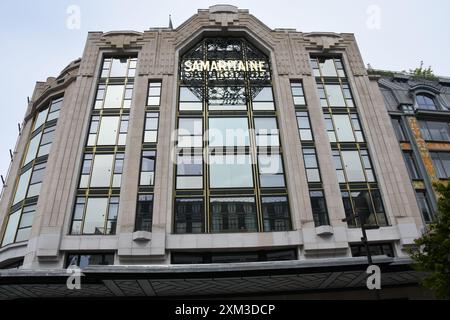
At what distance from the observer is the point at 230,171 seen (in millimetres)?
24625

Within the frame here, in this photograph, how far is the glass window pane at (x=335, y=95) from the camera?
2837 cm

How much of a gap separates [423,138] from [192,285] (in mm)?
22383

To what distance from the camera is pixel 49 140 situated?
88.1 feet

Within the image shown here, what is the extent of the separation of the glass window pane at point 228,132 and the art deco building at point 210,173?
0.12 m

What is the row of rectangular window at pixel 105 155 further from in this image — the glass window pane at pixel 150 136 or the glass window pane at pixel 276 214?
the glass window pane at pixel 276 214

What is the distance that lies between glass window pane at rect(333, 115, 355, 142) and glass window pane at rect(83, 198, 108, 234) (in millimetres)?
18536

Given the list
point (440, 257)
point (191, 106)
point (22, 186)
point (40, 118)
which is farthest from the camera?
point (40, 118)

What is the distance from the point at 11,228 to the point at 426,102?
3613 centimetres

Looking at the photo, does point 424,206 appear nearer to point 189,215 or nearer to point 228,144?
point 228,144

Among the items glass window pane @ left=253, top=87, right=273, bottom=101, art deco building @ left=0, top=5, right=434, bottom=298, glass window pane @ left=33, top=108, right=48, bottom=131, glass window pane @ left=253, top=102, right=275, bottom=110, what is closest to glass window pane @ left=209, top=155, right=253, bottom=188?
art deco building @ left=0, top=5, right=434, bottom=298

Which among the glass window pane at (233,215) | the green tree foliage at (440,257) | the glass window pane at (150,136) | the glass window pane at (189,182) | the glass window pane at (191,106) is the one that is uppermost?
the glass window pane at (191,106)

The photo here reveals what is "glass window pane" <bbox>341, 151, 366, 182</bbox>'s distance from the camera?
82.2ft

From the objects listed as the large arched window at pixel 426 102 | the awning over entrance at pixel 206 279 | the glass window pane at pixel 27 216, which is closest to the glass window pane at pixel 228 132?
the awning over entrance at pixel 206 279

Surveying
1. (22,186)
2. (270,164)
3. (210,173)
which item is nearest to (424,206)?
(270,164)
